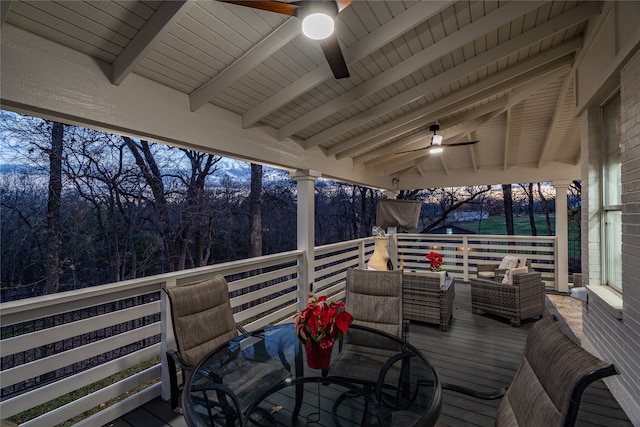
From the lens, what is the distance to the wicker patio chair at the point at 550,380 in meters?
0.94

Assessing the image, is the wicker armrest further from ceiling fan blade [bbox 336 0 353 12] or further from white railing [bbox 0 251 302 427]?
ceiling fan blade [bbox 336 0 353 12]

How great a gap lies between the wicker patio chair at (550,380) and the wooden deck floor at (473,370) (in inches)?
47.5

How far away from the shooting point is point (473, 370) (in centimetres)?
298

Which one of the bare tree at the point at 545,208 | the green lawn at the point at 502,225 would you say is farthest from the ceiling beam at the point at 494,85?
the bare tree at the point at 545,208

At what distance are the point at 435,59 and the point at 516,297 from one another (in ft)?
10.7

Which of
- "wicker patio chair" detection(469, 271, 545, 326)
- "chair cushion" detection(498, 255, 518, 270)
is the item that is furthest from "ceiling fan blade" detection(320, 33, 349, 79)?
"chair cushion" detection(498, 255, 518, 270)

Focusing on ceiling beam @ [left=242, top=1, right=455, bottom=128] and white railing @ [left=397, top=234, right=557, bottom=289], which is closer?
ceiling beam @ [left=242, top=1, right=455, bottom=128]

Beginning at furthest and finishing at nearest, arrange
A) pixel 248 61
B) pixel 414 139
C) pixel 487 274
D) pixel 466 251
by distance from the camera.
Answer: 1. pixel 466 251
2. pixel 487 274
3. pixel 414 139
4. pixel 248 61

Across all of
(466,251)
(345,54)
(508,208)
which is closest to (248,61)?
(345,54)

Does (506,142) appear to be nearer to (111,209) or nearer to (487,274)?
(487,274)

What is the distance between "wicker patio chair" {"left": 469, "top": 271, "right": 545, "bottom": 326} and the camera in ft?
13.4

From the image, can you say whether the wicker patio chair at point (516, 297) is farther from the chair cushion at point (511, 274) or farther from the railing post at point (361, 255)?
the railing post at point (361, 255)

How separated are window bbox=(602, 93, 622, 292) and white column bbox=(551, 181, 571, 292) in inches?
144

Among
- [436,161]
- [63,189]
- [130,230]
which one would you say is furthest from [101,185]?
[436,161]
